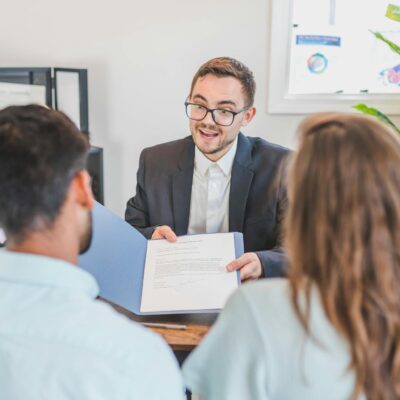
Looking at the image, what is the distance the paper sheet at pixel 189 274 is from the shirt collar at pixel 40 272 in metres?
0.50

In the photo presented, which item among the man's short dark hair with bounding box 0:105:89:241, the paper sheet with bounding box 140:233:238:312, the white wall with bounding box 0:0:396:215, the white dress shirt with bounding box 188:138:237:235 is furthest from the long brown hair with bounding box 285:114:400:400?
the white wall with bounding box 0:0:396:215

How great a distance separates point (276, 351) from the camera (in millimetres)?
711

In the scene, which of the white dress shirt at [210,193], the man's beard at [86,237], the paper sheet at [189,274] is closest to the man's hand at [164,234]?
the paper sheet at [189,274]

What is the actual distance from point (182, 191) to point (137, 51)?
0.90 m

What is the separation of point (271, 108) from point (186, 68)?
0.41 meters

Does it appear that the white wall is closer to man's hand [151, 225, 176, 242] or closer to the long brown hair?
man's hand [151, 225, 176, 242]

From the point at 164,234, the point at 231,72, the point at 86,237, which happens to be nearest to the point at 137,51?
the point at 231,72

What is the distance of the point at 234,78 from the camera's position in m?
1.68

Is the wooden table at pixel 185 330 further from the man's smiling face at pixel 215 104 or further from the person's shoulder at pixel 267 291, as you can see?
the man's smiling face at pixel 215 104

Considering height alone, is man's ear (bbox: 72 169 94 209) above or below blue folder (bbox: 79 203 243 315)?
above

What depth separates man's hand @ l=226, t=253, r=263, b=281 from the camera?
1.29m

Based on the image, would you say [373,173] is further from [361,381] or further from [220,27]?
[220,27]

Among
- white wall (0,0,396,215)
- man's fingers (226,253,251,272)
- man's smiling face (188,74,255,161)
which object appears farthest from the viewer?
white wall (0,0,396,215)

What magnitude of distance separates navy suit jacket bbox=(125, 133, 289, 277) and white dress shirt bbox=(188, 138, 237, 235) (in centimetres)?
3
